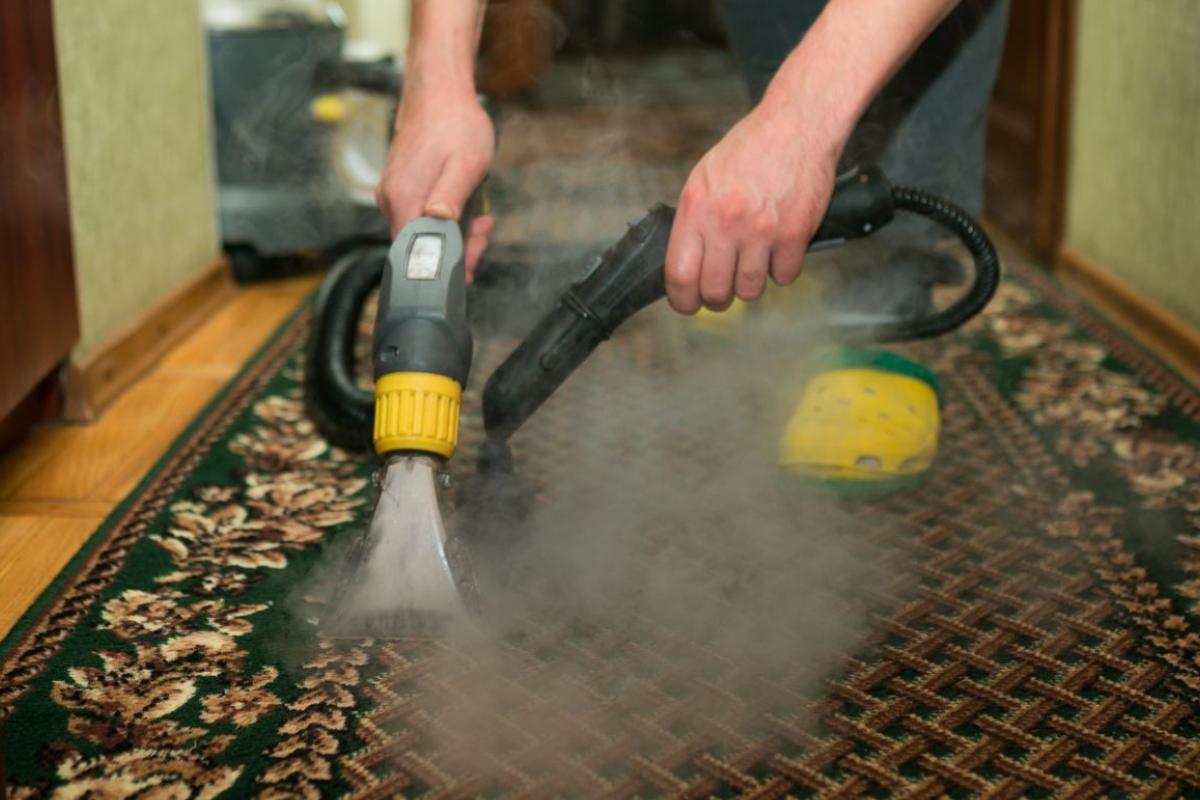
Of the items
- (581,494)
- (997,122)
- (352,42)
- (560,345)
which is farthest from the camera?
(352,42)

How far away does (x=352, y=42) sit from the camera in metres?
2.60

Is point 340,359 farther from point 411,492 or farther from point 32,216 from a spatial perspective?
point 411,492

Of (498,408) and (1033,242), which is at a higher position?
(498,408)

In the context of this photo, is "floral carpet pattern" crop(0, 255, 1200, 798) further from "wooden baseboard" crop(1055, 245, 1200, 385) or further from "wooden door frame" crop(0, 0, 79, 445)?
"wooden baseboard" crop(1055, 245, 1200, 385)

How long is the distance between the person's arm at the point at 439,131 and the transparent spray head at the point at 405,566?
21 cm

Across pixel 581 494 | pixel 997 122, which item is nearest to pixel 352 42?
pixel 997 122

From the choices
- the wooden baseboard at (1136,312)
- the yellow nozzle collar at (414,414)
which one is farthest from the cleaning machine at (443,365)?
the wooden baseboard at (1136,312)

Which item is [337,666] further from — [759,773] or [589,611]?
[759,773]

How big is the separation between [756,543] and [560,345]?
23 centimetres

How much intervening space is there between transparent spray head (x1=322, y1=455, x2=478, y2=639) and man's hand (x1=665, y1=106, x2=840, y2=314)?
0.22 metres

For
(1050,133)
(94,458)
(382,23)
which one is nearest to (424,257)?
(94,458)

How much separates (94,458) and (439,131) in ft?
1.70

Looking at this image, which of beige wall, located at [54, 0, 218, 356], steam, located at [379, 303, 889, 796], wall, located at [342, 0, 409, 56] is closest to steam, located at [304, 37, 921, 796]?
steam, located at [379, 303, 889, 796]

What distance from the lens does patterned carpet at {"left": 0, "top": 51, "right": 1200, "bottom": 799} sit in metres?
0.70
